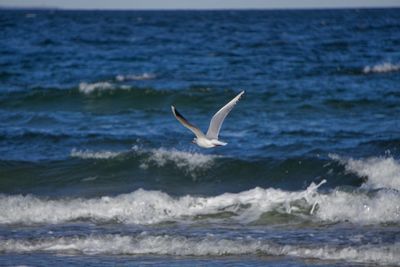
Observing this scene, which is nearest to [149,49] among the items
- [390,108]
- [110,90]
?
[110,90]

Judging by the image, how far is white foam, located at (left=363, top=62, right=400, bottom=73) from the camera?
23.1 meters

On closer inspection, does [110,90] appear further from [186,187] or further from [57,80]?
[186,187]

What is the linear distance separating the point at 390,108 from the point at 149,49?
49.0 feet

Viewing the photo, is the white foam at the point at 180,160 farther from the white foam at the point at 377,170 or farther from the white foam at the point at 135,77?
the white foam at the point at 135,77

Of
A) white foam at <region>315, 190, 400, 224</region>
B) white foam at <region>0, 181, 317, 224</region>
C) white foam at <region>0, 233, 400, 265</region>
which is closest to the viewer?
white foam at <region>0, 233, 400, 265</region>

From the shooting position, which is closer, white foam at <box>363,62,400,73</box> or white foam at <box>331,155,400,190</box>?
white foam at <box>331,155,400,190</box>

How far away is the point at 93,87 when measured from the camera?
807 inches

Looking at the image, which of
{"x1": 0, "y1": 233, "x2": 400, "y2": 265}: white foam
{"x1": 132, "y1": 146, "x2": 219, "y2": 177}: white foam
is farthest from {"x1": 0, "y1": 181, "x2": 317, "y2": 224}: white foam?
{"x1": 132, "y1": 146, "x2": 219, "y2": 177}: white foam

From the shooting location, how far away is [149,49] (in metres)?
30.8

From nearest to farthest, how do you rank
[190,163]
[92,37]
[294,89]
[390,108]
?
[190,163] < [390,108] < [294,89] < [92,37]

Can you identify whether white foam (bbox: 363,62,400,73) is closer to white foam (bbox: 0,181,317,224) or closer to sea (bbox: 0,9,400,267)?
sea (bbox: 0,9,400,267)

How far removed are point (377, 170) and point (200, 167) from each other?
2608 millimetres

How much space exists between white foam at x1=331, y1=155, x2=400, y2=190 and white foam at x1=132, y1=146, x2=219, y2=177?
6.58 feet

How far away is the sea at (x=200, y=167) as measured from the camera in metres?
8.94
